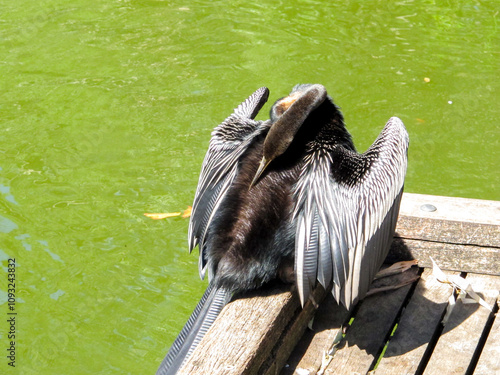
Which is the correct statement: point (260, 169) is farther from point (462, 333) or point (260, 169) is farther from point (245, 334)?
point (462, 333)

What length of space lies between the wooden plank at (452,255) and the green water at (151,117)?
54.7 inches

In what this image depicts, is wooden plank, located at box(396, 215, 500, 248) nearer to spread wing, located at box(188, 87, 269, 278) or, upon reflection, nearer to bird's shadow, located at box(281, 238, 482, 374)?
bird's shadow, located at box(281, 238, 482, 374)

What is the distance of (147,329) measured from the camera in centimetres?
393

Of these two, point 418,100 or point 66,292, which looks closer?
point 66,292

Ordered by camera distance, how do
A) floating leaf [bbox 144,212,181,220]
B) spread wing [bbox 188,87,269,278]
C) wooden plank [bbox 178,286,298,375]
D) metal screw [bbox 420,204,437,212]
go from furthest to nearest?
floating leaf [bbox 144,212,181,220] < metal screw [bbox 420,204,437,212] < spread wing [bbox 188,87,269,278] < wooden plank [bbox 178,286,298,375]

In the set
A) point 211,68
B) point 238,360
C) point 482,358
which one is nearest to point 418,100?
point 211,68

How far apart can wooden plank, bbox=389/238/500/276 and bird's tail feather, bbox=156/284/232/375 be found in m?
0.91

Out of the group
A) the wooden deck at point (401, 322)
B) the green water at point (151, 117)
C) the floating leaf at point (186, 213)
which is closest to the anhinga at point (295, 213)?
the wooden deck at point (401, 322)

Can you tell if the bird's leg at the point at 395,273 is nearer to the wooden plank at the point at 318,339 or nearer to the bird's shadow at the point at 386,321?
the bird's shadow at the point at 386,321

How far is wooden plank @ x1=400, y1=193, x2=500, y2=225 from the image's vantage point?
3.10m

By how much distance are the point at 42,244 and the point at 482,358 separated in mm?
2786

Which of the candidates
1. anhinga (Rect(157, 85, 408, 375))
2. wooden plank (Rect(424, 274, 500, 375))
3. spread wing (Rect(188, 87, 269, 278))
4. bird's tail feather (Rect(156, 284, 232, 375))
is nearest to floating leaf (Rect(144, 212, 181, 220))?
spread wing (Rect(188, 87, 269, 278))

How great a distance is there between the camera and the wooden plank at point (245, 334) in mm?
2307

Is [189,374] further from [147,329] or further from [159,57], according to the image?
[159,57]
